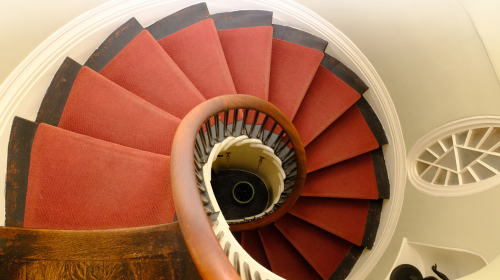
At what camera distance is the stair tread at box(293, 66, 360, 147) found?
3.35 metres

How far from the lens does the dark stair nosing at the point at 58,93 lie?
2.11 metres

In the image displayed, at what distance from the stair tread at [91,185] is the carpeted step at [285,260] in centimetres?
221

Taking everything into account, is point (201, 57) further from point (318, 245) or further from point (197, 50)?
point (318, 245)

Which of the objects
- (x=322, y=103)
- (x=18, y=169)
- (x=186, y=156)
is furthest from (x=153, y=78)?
(x=322, y=103)

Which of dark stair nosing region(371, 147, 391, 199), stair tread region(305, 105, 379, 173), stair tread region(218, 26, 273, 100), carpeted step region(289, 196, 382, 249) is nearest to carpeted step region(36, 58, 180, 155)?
stair tread region(218, 26, 273, 100)

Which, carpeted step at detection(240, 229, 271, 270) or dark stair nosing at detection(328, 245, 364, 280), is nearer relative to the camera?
dark stair nosing at detection(328, 245, 364, 280)

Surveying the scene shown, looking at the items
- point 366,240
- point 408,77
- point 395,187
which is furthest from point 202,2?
point 366,240

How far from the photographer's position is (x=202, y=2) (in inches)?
116

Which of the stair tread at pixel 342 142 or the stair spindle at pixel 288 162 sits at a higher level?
the stair tread at pixel 342 142

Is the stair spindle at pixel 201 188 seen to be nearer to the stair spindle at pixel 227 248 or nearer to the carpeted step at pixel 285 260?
the stair spindle at pixel 227 248

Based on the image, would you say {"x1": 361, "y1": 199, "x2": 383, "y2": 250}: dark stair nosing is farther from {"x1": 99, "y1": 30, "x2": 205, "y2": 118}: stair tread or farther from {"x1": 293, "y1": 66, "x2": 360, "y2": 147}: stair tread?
{"x1": 99, "y1": 30, "x2": 205, "y2": 118}: stair tread

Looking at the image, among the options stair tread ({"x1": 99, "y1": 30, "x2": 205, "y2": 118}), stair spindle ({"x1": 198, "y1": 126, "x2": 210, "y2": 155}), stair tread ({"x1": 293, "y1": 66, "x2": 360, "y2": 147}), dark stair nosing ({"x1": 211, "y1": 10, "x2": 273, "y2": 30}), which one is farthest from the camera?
stair tread ({"x1": 293, "y1": 66, "x2": 360, "y2": 147})

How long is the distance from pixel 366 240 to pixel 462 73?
2.17 m

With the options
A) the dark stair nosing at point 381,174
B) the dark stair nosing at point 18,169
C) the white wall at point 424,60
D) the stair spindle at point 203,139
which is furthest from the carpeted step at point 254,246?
the dark stair nosing at point 18,169
